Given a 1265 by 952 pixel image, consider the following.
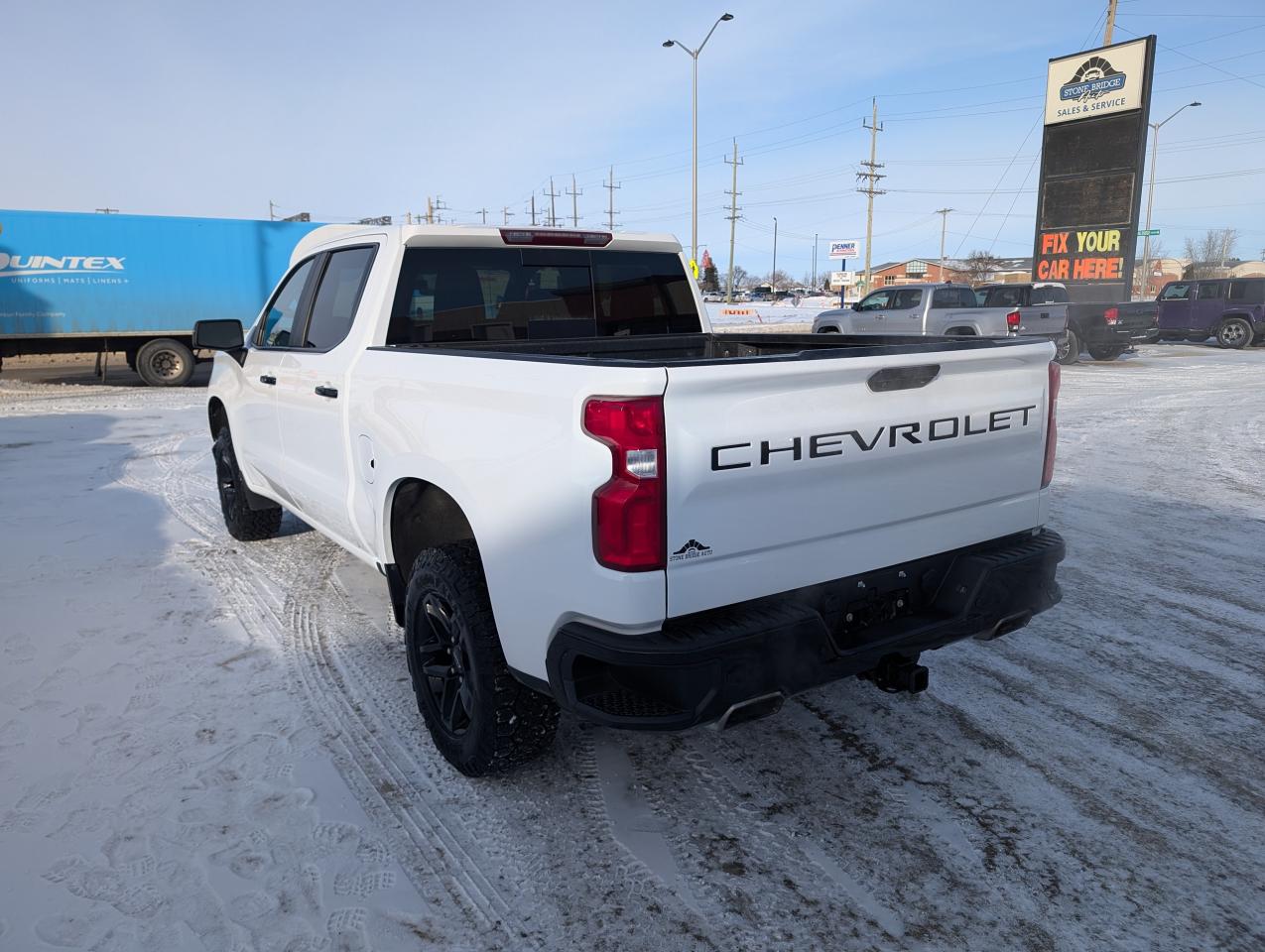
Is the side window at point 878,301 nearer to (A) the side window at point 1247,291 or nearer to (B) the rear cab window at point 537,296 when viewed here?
(A) the side window at point 1247,291

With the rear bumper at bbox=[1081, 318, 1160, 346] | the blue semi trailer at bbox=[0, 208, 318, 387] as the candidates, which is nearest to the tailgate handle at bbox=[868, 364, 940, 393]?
the blue semi trailer at bbox=[0, 208, 318, 387]

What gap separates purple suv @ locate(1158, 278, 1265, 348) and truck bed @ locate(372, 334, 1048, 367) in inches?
1021

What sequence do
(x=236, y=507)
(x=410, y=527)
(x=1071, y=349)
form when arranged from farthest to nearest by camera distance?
(x=1071, y=349), (x=236, y=507), (x=410, y=527)

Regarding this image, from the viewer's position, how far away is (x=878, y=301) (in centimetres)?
1936

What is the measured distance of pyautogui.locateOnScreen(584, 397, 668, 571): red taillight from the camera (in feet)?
7.34

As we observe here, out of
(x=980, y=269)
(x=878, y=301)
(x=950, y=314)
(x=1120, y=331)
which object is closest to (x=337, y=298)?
(x=950, y=314)

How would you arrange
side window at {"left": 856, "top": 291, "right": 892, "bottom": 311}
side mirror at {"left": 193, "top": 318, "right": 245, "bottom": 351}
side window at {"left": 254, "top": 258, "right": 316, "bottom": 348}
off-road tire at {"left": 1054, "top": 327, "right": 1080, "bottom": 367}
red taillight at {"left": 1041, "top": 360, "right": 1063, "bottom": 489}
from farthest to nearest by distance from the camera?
off-road tire at {"left": 1054, "top": 327, "right": 1080, "bottom": 367} < side window at {"left": 856, "top": 291, "right": 892, "bottom": 311} < side mirror at {"left": 193, "top": 318, "right": 245, "bottom": 351} < side window at {"left": 254, "top": 258, "right": 316, "bottom": 348} < red taillight at {"left": 1041, "top": 360, "right": 1063, "bottom": 489}

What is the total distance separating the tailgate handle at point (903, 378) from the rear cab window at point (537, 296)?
199 cm

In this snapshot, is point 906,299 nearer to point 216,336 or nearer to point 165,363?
point 165,363

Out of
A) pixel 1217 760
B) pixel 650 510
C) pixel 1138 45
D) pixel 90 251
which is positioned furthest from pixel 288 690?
pixel 1138 45

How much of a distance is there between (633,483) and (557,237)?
2.30 meters

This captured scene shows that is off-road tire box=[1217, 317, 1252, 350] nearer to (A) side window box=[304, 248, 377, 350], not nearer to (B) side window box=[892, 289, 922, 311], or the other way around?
(B) side window box=[892, 289, 922, 311]

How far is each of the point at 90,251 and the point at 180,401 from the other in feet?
13.5

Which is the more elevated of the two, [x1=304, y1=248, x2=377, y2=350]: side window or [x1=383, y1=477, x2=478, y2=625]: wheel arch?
[x1=304, y1=248, x2=377, y2=350]: side window
